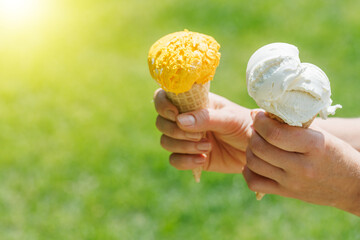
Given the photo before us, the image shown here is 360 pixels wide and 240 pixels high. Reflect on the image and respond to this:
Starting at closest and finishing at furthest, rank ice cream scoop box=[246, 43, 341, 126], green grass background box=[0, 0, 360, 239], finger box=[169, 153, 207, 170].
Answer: ice cream scoop box=[246, 43, 341, 126]
finger box=[169, 153, 207, 170]
green grass background box=[0, 0, 360, 239]

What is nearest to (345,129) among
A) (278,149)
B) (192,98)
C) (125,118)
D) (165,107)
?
(278,149)

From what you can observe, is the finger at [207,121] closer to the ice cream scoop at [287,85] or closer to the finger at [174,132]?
the finger at [174,132]

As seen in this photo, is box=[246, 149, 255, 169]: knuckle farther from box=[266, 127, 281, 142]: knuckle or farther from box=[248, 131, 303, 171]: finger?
box=[266, 127, 281, 142]: knuckle

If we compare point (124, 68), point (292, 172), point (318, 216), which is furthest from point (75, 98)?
point (292, 172)

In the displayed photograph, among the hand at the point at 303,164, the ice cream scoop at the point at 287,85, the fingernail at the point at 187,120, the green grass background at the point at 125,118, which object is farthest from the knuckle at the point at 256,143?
the green grass background at the point at 125,118

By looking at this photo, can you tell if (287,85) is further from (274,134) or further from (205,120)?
(205,120)

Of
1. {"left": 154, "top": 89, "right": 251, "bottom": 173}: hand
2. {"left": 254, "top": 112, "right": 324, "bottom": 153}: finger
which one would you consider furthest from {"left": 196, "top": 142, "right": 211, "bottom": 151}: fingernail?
{"left": 254, "top": 112, "right": 324, "bottom": 153}: finger
